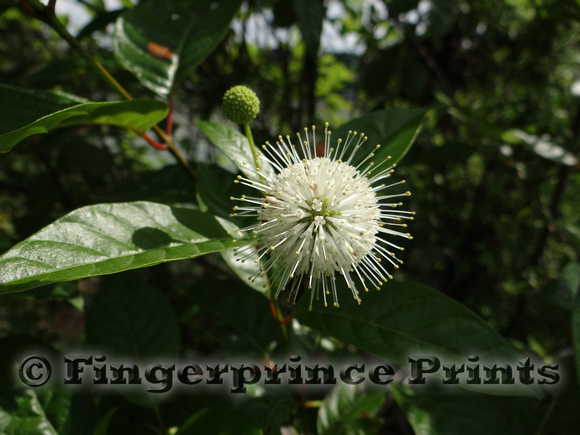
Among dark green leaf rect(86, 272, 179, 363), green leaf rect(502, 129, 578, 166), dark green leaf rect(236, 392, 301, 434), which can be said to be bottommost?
dark green leaf rect(236, 392, 301, 434)

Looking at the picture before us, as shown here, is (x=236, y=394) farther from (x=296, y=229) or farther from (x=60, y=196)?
(x=60, y=196)

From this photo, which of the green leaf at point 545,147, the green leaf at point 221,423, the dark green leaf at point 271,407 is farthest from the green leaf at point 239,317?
the green leaf at point 545,147

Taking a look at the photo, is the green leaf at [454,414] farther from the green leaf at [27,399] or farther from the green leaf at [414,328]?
the green leaf at [27,399]

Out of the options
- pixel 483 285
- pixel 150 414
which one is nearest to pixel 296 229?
pixel 150 414

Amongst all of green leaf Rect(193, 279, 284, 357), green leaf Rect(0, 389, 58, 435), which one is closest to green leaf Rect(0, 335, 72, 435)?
green leaf Rect(0, 389, 58, 435)

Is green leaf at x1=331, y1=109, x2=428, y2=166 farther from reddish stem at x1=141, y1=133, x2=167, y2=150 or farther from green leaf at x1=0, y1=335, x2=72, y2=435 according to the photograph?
green leaf at x1=0, y1=335, x2=72, y2=435

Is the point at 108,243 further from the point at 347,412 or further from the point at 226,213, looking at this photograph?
the point at 347,412

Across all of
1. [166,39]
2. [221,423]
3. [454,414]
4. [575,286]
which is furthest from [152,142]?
[575,286]
